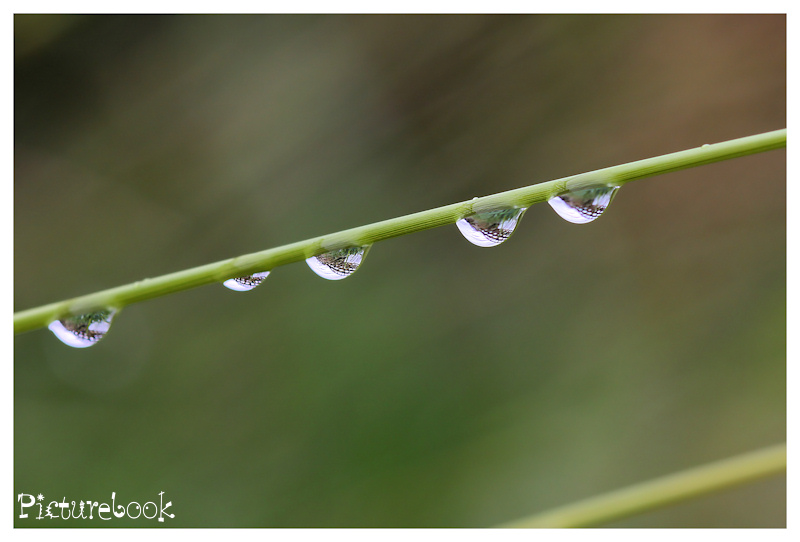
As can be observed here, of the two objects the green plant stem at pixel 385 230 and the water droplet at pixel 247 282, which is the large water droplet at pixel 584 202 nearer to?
the green plant stem at pixel 385 230

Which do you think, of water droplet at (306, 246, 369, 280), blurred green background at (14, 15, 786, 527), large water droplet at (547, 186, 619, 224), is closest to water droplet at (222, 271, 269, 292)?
water droplet at (306, 246, 369, 280)

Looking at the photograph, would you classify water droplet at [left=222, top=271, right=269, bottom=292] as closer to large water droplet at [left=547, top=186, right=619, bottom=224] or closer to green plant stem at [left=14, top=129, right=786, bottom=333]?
green plant stem at [left=14, top=129, right=786, bottom=333]

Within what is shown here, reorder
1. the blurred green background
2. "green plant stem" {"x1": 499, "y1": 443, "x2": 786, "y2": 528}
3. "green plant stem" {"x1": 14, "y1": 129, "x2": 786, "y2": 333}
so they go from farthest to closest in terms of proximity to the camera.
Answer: the blurred green background < "green plant stem" {"x1": 499, "y1": 443, "x2": 786, "y2": 528} < "green plant stem" {"x1": 14, "y1": 129, "x2": 786, "y2": 333}

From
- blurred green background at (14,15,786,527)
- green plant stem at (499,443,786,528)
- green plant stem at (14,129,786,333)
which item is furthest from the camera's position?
blurred green background at (14,15,786,527)

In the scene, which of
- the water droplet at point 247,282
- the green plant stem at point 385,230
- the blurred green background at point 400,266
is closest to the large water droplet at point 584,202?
the green plant stem at point 385,230

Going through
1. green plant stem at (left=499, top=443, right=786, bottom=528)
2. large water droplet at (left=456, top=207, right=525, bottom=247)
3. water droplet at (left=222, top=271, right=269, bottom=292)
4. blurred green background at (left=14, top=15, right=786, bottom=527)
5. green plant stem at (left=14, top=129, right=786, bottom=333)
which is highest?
blurred green background at (left=14, top=15, right=786, bottom=527)

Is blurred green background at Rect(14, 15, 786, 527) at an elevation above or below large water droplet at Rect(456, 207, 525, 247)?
above

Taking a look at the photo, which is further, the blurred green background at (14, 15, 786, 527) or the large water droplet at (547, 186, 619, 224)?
the blurred green background at (14, 15, 786, 527)
